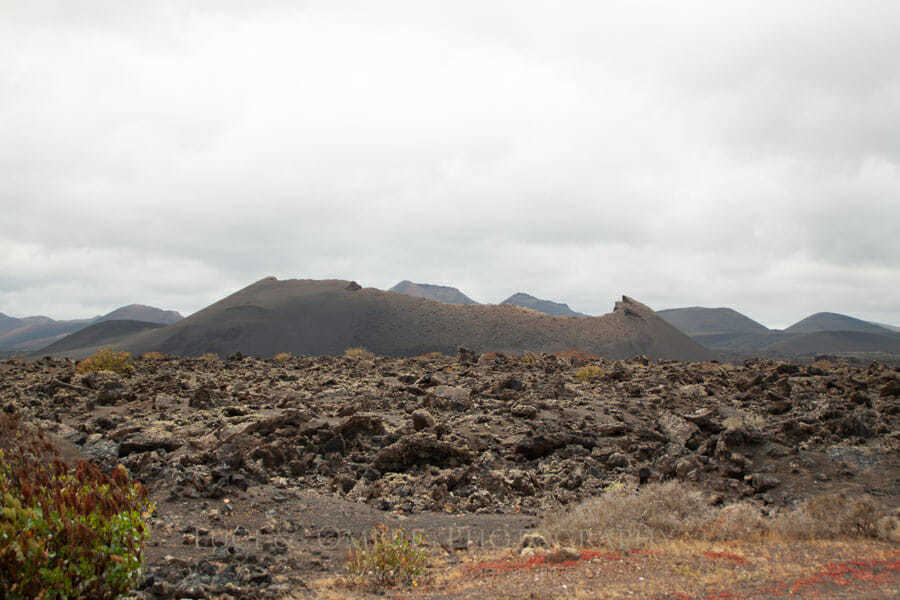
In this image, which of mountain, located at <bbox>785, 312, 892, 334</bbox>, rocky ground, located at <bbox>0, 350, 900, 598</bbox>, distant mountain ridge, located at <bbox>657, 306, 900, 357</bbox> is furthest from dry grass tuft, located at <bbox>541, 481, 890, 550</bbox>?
mountain, located at <bbox>785, 312, 892, 334</bbox>

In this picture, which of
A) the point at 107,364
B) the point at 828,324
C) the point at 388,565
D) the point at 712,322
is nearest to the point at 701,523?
the point at 388,565

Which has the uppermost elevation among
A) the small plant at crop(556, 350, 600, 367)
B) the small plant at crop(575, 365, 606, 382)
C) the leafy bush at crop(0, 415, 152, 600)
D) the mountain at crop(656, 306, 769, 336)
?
the mountain at crop(656, 306, 769, 336)

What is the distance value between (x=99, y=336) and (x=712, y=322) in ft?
547

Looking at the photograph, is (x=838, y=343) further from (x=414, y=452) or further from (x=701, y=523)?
(x=701, y=523)

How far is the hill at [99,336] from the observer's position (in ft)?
267

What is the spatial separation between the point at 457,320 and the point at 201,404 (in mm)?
54381

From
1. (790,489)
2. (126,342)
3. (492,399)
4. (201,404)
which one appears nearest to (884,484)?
(790,489)

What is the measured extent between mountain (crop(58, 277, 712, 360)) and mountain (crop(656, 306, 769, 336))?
356ft

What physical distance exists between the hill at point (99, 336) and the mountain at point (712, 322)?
140 m

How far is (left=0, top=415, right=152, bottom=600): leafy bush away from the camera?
13.4 ft

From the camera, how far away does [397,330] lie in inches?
2704

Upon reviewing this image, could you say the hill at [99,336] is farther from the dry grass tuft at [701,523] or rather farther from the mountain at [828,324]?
the mountain at [828,324]

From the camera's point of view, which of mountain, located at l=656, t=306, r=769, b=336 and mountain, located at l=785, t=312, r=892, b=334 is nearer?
mountain, located at l=656, t=306, r=769, b=336

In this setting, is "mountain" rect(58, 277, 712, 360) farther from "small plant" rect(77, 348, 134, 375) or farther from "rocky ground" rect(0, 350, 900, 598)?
"rocky ground" rect(0, 350, 900, 598)
